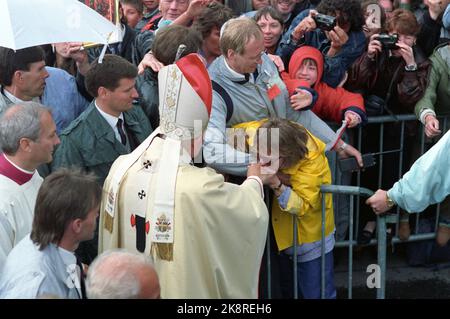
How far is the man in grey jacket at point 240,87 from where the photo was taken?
453cm

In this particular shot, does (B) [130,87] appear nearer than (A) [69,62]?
Yes

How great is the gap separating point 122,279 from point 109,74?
2.19m

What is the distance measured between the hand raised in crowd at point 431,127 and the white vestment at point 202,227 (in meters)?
1.98

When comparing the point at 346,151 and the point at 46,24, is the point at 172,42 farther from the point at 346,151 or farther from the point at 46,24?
the point at 346,151

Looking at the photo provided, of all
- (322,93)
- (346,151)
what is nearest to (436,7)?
(322,93)

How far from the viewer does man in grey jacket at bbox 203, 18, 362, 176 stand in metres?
4.53

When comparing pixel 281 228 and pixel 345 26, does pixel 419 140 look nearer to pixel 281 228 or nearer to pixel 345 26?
pixel 345 26

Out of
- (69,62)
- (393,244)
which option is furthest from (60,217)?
(393,244)

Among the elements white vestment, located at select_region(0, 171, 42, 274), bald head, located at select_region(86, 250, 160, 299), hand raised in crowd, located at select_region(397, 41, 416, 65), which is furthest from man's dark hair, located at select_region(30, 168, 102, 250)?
hand raised in crowd, located at select_region(397, 41, 416, 65)

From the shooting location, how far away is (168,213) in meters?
3.63

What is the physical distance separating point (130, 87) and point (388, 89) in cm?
212

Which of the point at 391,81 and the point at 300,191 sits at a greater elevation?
the point at 391,81

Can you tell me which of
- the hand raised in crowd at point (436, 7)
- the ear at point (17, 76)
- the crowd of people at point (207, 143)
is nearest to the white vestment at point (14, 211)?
the crowd of people at point (207, 143)

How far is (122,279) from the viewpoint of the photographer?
273 cm
